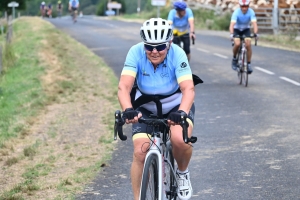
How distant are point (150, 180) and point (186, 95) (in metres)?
0.79

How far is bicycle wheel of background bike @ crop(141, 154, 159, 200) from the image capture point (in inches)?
206

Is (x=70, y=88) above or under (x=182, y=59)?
under

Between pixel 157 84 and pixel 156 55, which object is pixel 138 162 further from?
pixel 156 55

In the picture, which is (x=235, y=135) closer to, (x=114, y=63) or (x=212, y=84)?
(x=212, y=84)

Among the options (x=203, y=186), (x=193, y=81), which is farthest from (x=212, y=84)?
(x=193, y=81)

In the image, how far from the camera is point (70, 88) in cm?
1653

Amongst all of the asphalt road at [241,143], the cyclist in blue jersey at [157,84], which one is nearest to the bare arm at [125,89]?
the cyclist in blue jersey at [157,84]

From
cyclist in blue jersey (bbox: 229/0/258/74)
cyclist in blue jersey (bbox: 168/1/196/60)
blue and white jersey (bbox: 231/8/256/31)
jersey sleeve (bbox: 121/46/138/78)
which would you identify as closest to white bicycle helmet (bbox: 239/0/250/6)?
cyclist in blue jersey (bbox: 229/0/258/74)

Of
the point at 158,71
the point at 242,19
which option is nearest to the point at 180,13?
the point at 242,19

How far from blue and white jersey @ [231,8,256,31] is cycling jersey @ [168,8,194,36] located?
1104 millimetres

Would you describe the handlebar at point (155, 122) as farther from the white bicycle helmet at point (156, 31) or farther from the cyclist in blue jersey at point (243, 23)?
the cyclist in blue jersey at point (243, 23)

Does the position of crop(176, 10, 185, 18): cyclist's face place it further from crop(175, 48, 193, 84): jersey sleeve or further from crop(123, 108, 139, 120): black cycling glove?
crop(123, 108, 139, 120): black cycling glove

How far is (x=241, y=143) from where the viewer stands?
10.0 meters

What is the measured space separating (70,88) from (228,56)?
886 cm
